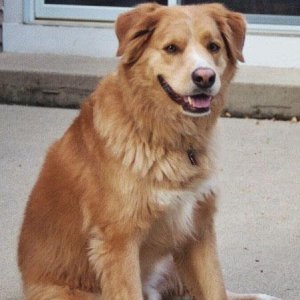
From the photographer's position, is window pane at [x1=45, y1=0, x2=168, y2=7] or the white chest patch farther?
window pane at [x1=45, y1=0, x2=168, y2=7]

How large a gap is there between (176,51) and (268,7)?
4875 mm

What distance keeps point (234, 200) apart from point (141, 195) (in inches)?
80.9

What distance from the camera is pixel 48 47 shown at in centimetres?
916

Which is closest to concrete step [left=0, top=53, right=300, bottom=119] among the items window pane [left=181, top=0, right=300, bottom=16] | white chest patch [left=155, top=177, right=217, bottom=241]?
window pane [left=181, top=0, right=300, bottom=16]

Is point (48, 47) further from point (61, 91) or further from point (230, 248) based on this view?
point (230, 248)

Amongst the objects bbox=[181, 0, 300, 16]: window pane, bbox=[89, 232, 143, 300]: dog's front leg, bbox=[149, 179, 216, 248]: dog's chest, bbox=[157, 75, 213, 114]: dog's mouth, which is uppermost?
bbox=[157, 75, 213, 114]: dog's mouth

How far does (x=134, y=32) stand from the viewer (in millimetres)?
4184

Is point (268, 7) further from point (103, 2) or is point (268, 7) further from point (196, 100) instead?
point (196, 100)

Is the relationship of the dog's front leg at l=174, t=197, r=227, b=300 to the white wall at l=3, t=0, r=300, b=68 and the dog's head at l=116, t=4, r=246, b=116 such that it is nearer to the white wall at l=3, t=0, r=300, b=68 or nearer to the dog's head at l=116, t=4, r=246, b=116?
the dog's head at l=116, t=4, r=246, b=116

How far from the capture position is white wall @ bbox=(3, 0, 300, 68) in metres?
8.57

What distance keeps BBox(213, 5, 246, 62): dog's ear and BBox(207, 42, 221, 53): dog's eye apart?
0.09 m

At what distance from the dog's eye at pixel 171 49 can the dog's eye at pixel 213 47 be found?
0.15 m

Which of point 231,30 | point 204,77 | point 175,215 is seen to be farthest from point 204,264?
point 231,30

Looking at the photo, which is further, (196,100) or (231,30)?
(231,30)
